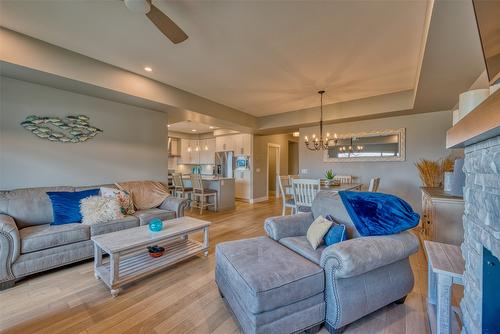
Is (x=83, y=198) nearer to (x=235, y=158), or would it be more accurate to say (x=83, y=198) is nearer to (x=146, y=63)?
(x=146, y=63)

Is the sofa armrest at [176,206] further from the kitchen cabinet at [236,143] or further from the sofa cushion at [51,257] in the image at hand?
the kitchen cabinet at [236,143]

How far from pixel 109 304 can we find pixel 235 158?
580cm

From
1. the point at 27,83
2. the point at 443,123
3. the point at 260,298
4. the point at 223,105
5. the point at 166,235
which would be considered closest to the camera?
the point at 260,298

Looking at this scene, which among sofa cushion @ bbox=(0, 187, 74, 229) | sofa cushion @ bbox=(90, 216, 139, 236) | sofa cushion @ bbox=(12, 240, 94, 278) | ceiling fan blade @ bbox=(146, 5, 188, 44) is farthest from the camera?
sofa cushion @ bbox=(90, 216, 139, 236)

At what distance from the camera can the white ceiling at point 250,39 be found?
79.1 inches

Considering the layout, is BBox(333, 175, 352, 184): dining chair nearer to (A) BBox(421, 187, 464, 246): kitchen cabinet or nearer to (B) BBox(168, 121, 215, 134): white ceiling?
(A) BBox(421, 187, 464, 246): kitchen cabinet

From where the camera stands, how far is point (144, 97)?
3.55m

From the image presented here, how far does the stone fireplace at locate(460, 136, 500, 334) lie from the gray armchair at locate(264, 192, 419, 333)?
0.41 meters

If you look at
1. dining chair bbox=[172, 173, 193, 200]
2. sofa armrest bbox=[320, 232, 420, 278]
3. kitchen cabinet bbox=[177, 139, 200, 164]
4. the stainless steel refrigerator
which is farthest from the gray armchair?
kitchen cabinet bbox=[177, 139, 200, 164]

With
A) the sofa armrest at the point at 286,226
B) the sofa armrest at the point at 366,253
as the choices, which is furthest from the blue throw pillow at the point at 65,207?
the sofa armrest at the point at 366,253

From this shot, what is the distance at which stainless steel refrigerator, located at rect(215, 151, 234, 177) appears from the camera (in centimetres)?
749

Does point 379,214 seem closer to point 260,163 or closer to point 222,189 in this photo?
point 222,189

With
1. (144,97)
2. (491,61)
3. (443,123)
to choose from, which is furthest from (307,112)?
(491,61)

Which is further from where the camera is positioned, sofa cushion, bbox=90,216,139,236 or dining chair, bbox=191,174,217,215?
dining chair, bbox=191,174,217,215
